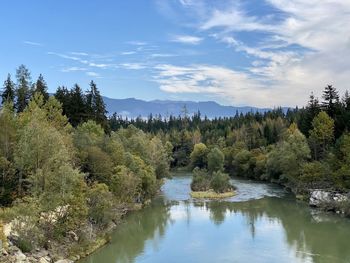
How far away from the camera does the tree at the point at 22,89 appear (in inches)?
3120

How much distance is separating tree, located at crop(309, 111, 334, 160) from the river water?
557 inches

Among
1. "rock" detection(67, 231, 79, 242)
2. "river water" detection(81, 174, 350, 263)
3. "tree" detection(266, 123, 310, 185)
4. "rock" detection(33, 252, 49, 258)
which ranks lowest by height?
"river water" detection(81, 174, 350, 263)

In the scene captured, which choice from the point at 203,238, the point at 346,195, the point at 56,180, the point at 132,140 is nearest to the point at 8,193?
the point at 56,180

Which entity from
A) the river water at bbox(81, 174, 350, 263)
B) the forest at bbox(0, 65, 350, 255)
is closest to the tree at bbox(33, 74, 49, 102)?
the forest at bbox(0, 65, 350, 255)

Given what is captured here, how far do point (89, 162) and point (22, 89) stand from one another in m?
29.4

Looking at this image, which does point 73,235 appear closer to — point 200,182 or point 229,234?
point 229,234

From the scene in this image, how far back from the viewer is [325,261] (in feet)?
132

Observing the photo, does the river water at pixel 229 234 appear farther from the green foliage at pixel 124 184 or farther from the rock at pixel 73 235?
the green foliage at pixel 124 184

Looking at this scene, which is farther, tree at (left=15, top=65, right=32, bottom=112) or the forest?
tree at (left=15, top=65, right=32, bottom=112)

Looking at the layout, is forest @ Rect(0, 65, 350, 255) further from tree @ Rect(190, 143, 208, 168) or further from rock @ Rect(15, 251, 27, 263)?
tree @ Rect(190, 143, 208, 168)

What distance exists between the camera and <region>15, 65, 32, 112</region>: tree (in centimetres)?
7925

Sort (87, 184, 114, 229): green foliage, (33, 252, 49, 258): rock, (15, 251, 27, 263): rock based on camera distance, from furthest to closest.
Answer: (87, 184, 114, 229): green foliage < (33, 252, 49, 258): rock < (15, 251, 27, 263): rock

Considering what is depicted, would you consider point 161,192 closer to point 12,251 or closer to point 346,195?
point 346,195

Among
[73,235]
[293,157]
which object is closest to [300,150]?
[293,157]
